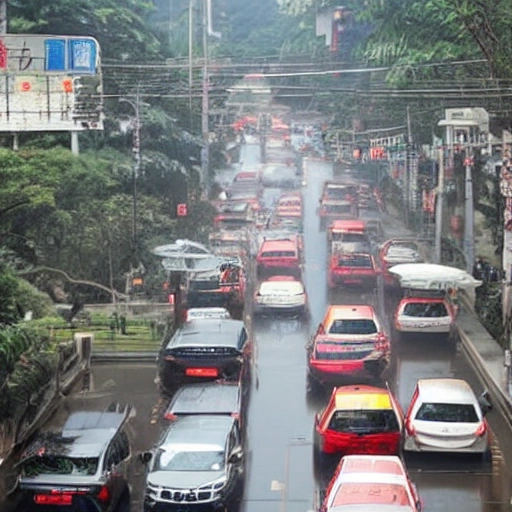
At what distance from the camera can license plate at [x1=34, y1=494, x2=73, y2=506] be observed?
14594mm

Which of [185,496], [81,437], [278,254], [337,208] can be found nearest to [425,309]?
[278,254]

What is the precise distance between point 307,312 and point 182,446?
14.8m

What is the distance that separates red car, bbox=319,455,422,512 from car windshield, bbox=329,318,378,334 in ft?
30.1

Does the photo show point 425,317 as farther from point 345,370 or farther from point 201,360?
point 201,360

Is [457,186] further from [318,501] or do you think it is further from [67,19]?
[318,501]

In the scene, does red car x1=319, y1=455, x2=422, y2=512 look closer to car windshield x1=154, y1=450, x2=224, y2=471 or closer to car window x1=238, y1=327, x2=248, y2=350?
car windshield x1=154, y1=450, x2=224, y2=471

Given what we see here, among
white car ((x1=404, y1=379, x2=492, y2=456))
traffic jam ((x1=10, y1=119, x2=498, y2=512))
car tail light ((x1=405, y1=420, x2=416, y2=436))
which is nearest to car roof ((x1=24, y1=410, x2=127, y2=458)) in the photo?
traffic jam ((x1=10, y1=119, x2=498, y2=512))

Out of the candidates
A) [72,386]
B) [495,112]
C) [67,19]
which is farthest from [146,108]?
[72,386]

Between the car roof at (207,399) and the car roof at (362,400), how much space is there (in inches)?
66.0

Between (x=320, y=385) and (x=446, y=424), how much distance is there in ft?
16.6

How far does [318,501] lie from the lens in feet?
52.4

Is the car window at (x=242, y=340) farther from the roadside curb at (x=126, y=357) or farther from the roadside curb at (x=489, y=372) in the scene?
the roadside curb at (x=489, y=372)

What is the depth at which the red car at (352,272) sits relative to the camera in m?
32.7

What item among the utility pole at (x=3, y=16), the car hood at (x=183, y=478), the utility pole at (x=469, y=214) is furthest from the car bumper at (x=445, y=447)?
the utility pole at (x=469, y=214)
